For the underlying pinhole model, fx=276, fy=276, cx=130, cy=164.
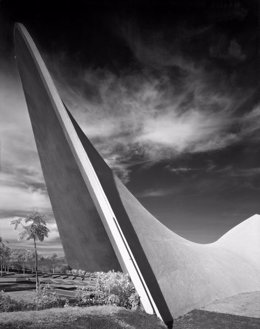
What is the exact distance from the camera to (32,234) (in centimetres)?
2281

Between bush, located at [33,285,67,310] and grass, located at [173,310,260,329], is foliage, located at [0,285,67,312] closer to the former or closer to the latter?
bush, located at [33,285,67,310]

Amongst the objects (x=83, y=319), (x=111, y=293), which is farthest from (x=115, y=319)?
(x=111, y=293)

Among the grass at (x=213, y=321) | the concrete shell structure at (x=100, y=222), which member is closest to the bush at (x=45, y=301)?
the concrete shell structure at (x=100, y=222)

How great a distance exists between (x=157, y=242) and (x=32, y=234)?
14.3 meters

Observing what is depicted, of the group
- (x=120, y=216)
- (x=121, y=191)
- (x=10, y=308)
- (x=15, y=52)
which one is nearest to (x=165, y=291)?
(x=120, y=216)

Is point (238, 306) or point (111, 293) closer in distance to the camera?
point (111, 293)

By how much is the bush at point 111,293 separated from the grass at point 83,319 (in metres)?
0.47

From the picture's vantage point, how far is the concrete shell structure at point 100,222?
920 cm

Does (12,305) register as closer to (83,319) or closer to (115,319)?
(83,319)

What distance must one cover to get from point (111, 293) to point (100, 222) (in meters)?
3.57

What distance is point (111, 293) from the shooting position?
9.49 meters

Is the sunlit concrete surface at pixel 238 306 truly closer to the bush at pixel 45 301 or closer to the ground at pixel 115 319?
the ground at pixel 115 319

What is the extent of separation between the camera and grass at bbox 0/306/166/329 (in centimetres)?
693

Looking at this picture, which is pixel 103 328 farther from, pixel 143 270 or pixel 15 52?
pixel 15 52
